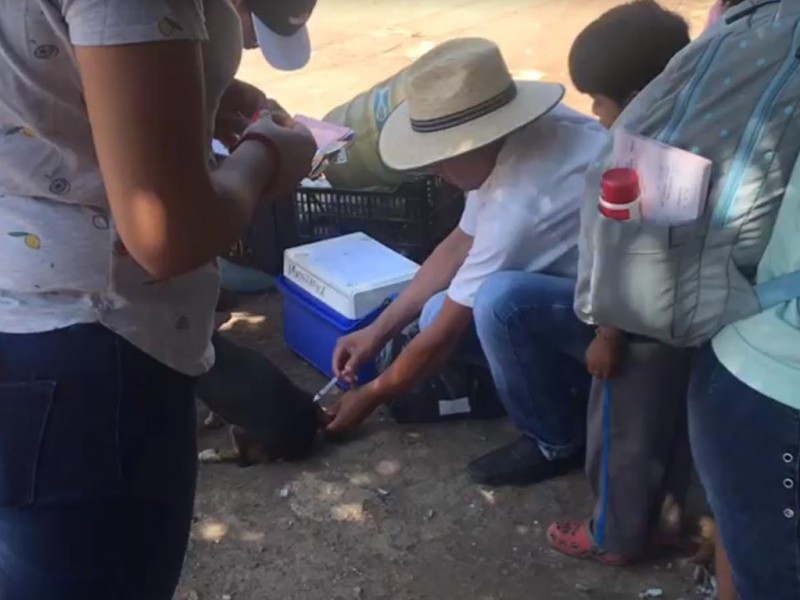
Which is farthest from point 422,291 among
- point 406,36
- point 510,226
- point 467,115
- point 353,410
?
point 406,36

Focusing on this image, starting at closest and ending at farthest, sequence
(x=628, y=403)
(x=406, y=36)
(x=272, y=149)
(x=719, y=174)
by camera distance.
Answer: (x=272, y=149), (x=719, y=174), (x=628, y=403), (x=406, y=36)

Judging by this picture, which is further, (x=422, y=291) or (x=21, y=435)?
(x=422, y=291)

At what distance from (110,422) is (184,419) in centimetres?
13

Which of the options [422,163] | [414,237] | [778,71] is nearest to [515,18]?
[414,237]

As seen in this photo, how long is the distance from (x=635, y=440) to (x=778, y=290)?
1085 mm

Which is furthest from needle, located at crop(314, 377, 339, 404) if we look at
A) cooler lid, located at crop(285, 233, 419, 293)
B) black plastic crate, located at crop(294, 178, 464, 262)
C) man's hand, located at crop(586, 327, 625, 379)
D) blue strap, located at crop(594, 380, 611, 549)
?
man's hand, located at crop(586, 327, 625, 379)

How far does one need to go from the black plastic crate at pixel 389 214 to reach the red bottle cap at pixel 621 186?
7.30ft

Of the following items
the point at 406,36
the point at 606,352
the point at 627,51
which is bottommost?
the point at 406,36

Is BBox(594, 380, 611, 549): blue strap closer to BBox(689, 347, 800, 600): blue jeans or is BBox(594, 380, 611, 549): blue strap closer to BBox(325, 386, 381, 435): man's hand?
BBox(325, 386, 381, 435): man's hand

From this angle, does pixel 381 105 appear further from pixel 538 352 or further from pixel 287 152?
pixel 287 152

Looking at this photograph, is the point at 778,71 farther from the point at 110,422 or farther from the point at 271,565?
the point at 271,565

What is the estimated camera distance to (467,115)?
8.93 ft

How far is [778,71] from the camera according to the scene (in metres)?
1.41

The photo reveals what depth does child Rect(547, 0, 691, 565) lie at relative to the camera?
7.72 ft
